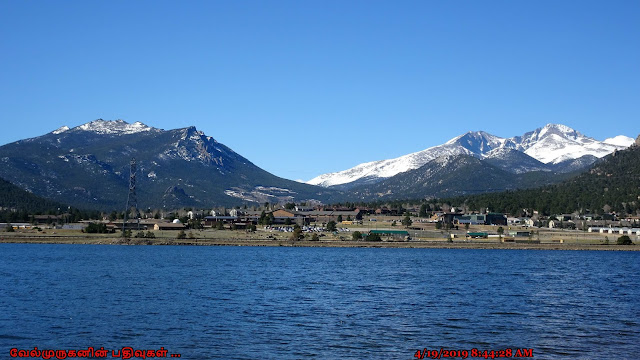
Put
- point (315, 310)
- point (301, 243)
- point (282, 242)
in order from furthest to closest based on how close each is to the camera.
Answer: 1. point (282, 242)
2. point (301, 243)
3. point (315, 310)

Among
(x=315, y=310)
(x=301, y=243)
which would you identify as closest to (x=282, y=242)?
(x=301, y=243)

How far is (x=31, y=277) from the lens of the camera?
6519 centimetres

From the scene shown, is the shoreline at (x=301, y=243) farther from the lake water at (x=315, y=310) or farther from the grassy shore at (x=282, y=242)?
the lake water at (x=315, y=310)

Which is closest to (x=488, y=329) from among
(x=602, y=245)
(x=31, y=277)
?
(x=31, y=277)

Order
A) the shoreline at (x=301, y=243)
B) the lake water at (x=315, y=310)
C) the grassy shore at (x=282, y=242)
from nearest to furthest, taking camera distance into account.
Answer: the lake water at (x=315, y=310)
the shoreline at (x=301, y=243)
the grassy shore at (x=282, y=242)

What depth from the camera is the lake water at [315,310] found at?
35000 mm

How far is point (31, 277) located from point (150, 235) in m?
75.2

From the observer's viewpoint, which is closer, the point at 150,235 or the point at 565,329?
the point at 565,329

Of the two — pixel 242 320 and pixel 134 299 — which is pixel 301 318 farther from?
pixel 134 299

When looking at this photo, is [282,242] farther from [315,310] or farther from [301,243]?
[315,310]

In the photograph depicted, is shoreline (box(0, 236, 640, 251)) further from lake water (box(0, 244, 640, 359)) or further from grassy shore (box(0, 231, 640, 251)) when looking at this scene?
lake water (box(0, 244, 640, 359))

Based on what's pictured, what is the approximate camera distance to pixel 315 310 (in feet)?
151

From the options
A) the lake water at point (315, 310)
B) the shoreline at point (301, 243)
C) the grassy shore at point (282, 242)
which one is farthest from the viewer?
the grassy shore at point (282, 242)

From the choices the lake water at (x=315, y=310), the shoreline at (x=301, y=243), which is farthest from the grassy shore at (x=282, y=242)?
the lake water at (x=315, y=310)
